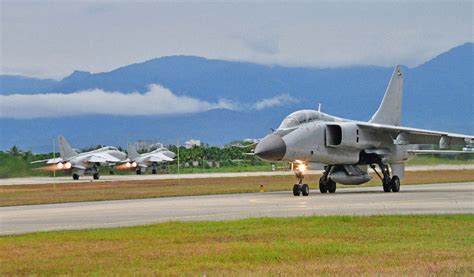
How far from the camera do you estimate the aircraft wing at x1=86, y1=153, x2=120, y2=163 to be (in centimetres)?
8206

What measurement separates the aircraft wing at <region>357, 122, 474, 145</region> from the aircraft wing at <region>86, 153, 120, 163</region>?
46994 millimetres

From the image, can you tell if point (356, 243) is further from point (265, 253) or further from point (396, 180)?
point (396, 180)

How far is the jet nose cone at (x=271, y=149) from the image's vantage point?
109 feet

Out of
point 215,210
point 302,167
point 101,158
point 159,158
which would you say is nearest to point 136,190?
point 302,167

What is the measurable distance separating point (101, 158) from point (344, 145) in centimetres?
4996

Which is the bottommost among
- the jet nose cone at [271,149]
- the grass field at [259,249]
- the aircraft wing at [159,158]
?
the grass field at [259,249]

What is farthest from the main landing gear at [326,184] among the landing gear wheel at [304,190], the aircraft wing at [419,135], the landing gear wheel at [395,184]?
the landing gear wheel at [304,190]

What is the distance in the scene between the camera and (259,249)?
590 inches

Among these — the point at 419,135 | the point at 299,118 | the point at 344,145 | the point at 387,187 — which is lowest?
the point at 387,187

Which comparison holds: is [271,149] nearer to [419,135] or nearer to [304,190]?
[304,190]

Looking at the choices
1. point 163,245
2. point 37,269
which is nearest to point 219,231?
point 163,245

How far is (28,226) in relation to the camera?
22.1 m

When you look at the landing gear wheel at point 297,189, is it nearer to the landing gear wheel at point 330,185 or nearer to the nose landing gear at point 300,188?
the nose landing gear at point 300,188

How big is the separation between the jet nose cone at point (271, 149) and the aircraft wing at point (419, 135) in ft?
15.9
